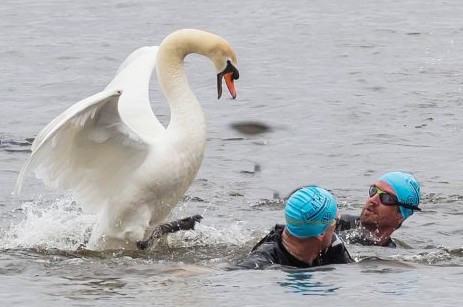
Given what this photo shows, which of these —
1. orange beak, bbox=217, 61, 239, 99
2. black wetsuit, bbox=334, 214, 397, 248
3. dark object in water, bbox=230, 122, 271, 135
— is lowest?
dark object in water, bbox=230, 122, 271, 135

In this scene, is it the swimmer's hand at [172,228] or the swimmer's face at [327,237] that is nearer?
the swimmer's face at [327,237]

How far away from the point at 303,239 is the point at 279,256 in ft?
0.64

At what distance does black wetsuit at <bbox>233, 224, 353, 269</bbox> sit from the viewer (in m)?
9.49

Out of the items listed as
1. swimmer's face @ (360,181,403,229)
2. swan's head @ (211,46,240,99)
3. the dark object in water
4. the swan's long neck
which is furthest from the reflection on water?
the dark object in water

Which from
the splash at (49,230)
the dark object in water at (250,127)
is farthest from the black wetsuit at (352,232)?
the dark object in water at (250,127)

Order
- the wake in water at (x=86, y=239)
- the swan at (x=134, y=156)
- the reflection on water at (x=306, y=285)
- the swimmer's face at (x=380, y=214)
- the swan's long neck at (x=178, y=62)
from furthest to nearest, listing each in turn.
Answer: the swan's long neck at (x=178, y=62)
the wake in water at (x=86, y=239)
the swan at (x=134, y=156)
the swimmer's face at (x=380, y=214)
the reflection on water at (x=306, y=285)

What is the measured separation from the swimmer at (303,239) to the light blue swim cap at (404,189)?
138cm

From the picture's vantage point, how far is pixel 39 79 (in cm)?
1986

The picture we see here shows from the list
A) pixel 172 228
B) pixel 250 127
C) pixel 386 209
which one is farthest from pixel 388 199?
pixel 250 127

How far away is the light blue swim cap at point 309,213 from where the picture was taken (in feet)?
30.8

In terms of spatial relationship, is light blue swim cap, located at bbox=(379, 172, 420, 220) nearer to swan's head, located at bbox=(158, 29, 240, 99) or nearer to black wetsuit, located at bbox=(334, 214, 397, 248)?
black wetsuit, located at bbox=(334, 214, 397, 248)

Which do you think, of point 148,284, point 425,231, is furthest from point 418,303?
point 425,231

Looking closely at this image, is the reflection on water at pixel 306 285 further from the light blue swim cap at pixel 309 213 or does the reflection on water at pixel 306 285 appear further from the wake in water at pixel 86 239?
the wake in water at pixel 86 239

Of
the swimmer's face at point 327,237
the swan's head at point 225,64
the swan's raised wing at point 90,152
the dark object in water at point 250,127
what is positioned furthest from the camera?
the dark object in water at point 250,127
